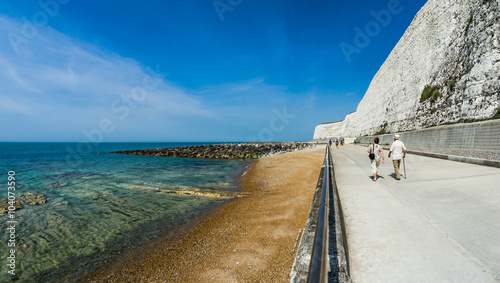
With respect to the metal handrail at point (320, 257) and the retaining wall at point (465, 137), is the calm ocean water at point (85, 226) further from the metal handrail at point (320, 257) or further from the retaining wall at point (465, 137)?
the retaining wall at point (465, 137)

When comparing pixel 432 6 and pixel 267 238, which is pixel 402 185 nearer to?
pixel 267 238

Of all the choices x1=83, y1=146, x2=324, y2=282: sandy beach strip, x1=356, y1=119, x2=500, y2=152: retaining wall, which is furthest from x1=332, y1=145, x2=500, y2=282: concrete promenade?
x1=356, y1=119, x2=500, y2=152: retaining wall

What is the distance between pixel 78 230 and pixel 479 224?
11007 mm

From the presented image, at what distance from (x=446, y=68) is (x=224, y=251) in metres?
24.3

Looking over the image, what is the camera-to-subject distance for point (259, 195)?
428 inches

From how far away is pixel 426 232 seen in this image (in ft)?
11.6

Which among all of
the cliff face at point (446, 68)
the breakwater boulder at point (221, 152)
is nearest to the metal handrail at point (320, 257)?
the cliff face at point (446, 68)

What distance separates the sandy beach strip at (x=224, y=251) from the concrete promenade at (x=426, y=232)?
1824 mm

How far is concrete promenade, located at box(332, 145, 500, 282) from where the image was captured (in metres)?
2.62

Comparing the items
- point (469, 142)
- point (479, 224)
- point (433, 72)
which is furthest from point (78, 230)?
point (433, 72)

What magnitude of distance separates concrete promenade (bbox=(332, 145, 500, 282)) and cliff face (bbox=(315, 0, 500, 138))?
11.1m

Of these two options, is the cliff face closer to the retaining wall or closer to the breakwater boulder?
the retaining wall

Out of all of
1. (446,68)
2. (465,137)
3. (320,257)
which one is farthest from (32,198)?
(446,68)

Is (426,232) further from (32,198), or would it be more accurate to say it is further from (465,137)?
(32,198)
